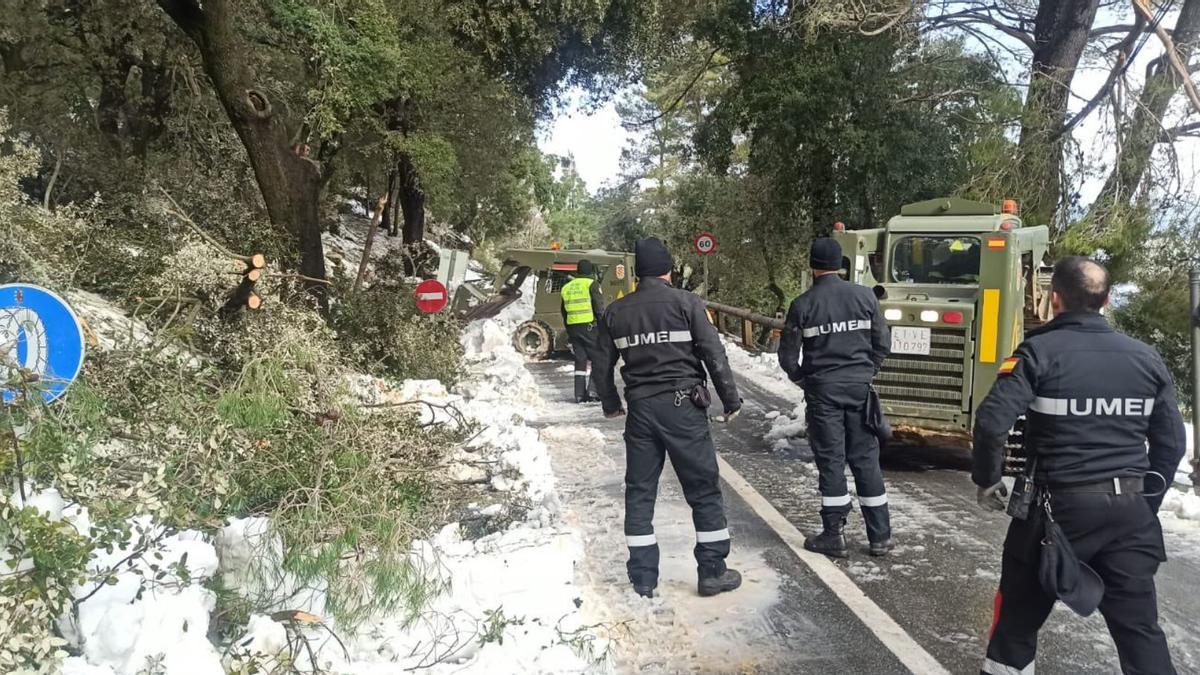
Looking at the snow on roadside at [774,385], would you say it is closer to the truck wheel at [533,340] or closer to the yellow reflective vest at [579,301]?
the yellow reflective vest at [579,301]

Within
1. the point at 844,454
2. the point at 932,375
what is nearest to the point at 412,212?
Answer: the point at 932,375

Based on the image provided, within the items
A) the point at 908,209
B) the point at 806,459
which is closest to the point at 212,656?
the point at 806,459

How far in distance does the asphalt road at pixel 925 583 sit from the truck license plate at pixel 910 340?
106 cm

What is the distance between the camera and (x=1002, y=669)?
10.2ft

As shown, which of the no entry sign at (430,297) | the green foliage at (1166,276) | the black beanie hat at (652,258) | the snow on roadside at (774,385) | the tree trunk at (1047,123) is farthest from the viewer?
the tree trunk at (1047,123)

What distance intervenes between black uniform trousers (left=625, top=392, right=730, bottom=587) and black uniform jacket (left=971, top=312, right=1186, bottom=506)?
1717 mm

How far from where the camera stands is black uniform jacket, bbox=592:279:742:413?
15.2ft

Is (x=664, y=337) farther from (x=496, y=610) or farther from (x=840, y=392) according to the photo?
(x=496, y=610)

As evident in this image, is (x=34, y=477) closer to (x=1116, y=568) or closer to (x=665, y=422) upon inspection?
(x=665, y=422)

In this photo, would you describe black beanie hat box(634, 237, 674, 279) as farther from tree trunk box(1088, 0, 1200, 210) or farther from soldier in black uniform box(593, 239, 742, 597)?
tree trunk box(1088, 0, 1200, 210)

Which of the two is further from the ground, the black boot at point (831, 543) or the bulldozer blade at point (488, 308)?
the bulldozer blade at point (488, 308)

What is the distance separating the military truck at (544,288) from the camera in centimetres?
1509

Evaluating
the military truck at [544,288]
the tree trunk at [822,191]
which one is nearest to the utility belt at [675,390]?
the military truck at [544,288]

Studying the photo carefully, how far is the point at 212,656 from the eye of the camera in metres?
2.98
